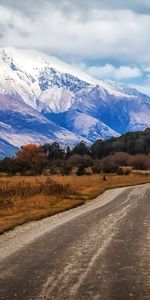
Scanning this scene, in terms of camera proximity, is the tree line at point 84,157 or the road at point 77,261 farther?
the tree line at point 84,157

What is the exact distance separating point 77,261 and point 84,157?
13426 centimetres

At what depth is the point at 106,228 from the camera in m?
20.7

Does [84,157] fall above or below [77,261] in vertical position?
above

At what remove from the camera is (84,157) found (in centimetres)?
14775

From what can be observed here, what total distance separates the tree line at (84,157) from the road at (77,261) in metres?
85.2

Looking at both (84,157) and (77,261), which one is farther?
(84,157)

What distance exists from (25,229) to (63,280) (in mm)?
10204

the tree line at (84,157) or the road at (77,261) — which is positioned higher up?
the tree line at (84,157)

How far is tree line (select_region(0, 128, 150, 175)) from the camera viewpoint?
113000 mm

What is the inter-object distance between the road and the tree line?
85155 millimetres

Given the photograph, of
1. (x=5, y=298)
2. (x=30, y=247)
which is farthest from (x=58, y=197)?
(x=5, y=298)

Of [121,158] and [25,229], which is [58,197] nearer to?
[25,229]

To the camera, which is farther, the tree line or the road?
the tree line

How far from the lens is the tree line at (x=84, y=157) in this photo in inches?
4449
